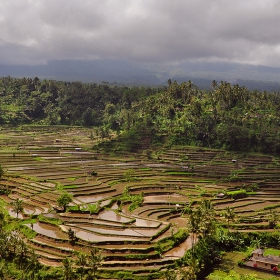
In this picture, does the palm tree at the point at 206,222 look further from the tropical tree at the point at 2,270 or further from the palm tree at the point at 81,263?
the tropical tree at the point at 2,270

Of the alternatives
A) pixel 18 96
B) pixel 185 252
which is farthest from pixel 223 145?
pixel 18 96

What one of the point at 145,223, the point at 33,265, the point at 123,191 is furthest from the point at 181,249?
the point at 123,191

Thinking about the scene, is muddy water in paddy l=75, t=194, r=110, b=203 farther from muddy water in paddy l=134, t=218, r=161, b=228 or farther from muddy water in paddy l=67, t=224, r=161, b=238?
muddy water in paddy l=67, t=224, r=161, b=238

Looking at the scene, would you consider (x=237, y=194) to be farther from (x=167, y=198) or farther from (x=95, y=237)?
(x=95, y=237)

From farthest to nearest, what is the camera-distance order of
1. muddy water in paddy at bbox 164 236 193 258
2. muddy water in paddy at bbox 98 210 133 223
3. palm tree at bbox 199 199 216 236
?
1. muddy water in paddy at bbox 98 210 133 223
2. palm tree at bbox 199 199 216 236
3. muddy water in paddy at bbox 164 236 193 258

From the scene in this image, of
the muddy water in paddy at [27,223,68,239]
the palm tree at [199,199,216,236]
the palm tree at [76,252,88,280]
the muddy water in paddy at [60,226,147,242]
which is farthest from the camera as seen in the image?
the muddy water in paddy at [27,223,68,239]

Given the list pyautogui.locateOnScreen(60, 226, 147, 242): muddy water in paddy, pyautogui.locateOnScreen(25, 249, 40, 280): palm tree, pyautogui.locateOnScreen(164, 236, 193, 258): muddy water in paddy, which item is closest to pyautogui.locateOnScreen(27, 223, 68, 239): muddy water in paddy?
pyautogui.locateOnScreen(60, 226, 147, 242): muddy water in paddy

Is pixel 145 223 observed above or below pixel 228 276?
above
